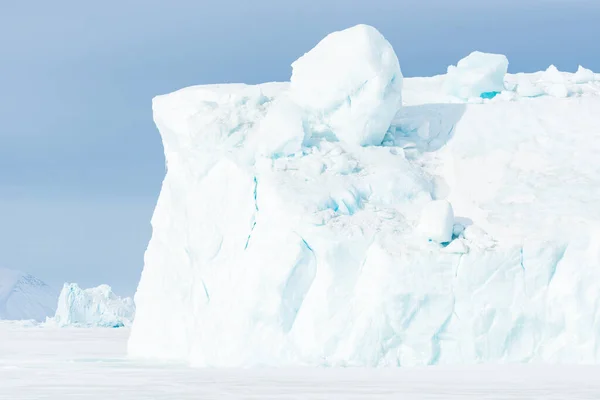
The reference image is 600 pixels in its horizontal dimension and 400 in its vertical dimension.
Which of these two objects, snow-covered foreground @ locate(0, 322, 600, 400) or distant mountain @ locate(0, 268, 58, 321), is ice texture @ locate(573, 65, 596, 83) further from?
distant mountain @ locate(0, 268, 58, 321)

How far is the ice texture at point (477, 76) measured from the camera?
81.3 ft

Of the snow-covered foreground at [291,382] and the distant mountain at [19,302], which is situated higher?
the distant mountain at [19,302]

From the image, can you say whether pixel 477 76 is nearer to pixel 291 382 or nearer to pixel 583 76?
pixel 583 76

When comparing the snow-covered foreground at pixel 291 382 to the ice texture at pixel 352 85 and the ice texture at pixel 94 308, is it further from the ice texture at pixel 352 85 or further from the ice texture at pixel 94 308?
the ice texture at pixel 94 308

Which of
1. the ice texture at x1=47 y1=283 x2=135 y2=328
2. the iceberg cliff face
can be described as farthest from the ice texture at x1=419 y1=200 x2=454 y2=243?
the ice texture at x1=47 y1=283 x2=135 y2=328

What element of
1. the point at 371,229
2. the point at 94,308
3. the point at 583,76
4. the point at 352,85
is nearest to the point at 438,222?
the point at 371,229

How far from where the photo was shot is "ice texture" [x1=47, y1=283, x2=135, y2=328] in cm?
4742

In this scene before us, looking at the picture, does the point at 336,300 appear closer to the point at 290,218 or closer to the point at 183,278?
the point at 290,218

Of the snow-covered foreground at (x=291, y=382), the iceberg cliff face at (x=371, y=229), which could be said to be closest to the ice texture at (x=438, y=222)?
the iceberg cliff face at (x=371, y=229)

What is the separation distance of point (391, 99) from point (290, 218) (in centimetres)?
403

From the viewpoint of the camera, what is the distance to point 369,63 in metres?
22.3

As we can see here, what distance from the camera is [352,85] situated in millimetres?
22484

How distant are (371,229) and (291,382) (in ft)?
15.4

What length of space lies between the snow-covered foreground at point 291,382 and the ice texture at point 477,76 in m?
7.87
